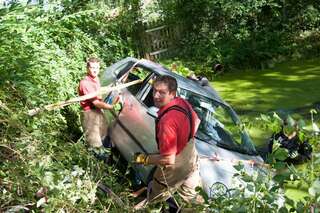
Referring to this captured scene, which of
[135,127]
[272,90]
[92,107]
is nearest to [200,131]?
[135,127]

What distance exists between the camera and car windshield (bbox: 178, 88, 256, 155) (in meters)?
6.04

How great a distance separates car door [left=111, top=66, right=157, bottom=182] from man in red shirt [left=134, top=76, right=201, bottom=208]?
97 cm

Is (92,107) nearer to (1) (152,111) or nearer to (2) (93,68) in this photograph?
(2) (93,68)

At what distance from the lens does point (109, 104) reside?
22.8 ft

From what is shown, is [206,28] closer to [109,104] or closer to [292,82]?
[292,82]

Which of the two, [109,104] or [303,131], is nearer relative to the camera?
[303,131]

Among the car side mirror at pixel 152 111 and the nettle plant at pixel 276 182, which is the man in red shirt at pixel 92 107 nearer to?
the car side mirror at pixel 152 111

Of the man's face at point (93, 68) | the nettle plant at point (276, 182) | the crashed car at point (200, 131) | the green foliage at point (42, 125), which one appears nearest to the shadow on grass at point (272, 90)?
the crashed car at point (200, 131)

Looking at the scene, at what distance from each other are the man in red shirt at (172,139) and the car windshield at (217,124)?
1.17 m

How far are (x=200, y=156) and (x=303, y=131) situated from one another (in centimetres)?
308

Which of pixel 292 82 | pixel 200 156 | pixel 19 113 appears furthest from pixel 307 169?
pixel 292 82

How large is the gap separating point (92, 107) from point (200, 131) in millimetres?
1727

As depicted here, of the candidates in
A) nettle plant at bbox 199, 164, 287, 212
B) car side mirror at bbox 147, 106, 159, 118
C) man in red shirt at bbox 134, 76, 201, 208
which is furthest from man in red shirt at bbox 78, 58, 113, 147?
nettle plant at bbox 199, 164, 287, 212

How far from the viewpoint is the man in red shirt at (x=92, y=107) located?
6703mm
